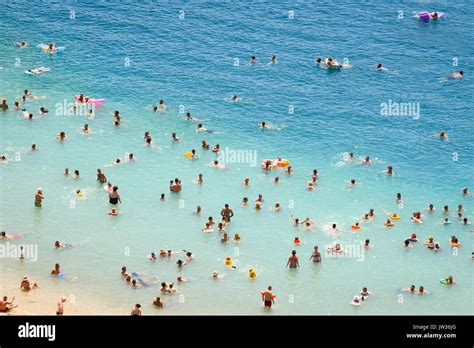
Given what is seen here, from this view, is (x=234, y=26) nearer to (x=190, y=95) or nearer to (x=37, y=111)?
(x=190, y=95)

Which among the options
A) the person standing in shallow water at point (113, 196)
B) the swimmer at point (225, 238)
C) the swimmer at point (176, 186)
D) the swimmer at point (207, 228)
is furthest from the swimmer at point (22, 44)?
the swimmer at point (225, 238)

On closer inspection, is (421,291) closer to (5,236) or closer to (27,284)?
(27,284)

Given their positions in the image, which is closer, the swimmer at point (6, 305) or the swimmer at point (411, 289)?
the swimmer at point (6, 305)

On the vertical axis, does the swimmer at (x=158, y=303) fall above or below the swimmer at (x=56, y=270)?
below

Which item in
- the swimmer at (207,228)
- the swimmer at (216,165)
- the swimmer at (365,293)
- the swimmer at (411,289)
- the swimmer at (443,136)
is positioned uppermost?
the swimmer at (443,136)

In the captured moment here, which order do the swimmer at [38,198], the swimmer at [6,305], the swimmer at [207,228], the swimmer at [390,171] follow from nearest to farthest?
the swimmer at [6,305] → the swimmer at [207,228] → the swimmer at [38,198] → the swimmer at [390,171]

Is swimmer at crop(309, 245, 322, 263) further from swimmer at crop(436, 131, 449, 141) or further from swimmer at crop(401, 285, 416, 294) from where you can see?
swimmer at crop(436, 131, 449, 141)

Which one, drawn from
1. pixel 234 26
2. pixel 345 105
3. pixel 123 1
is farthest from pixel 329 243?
pixel 123 1

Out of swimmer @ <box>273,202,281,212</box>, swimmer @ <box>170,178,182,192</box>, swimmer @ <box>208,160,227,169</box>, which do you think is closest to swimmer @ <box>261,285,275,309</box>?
swimmer @ <box>273,202,281,212</box>

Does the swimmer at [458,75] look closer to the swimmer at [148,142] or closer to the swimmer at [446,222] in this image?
the swimmer at [446,222]
